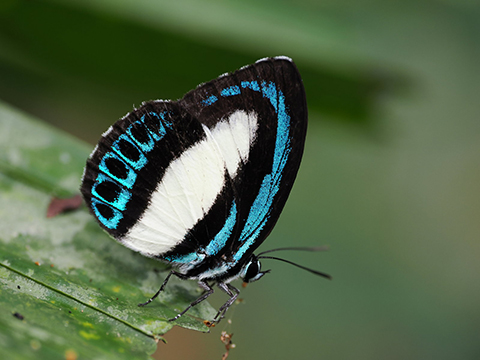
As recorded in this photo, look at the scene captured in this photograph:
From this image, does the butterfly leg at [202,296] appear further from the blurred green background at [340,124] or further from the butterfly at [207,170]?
the blurred green background at [340,124]

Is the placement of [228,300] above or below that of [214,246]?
below

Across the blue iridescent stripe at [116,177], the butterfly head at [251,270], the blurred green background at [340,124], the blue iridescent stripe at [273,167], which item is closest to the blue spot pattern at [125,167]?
the blue iridescent stripe at [116,177]

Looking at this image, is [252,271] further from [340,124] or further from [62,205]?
[340,124]

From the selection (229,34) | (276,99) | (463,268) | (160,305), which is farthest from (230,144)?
(463,268)

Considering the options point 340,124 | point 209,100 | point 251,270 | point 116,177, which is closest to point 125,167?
point 116,177

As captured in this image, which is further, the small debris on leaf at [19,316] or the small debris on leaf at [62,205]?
the small debris on leaf at [62,205]

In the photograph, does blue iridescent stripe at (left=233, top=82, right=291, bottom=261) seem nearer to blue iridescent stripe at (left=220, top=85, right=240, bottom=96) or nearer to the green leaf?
blue iridescent stripe at (left=220, top=85, right=240, bottom=96)
